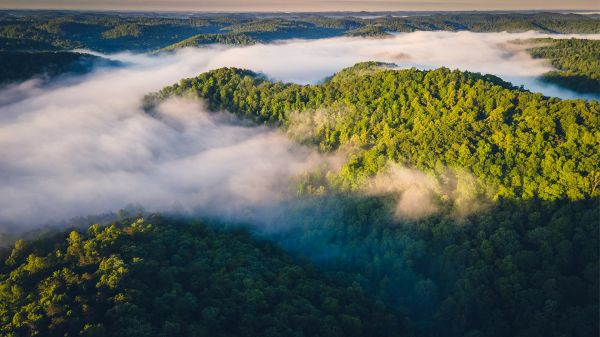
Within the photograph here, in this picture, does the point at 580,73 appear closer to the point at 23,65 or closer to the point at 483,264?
the point at 483,264

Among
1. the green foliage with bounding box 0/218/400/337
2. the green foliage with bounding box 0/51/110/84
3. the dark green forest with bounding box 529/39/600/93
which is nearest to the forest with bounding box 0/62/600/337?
the green foliage with bounding box 0/218/400/337

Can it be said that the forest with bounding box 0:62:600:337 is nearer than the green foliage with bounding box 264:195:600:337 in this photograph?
Yes

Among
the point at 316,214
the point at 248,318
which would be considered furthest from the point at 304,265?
the point at 248,318

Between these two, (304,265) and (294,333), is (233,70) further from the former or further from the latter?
(294,333)

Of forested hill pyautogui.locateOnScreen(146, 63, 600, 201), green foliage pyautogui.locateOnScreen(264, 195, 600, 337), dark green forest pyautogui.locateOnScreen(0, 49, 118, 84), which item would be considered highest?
dark green forest pyautogui.locateOnScreen(0, 49, 118, 84)

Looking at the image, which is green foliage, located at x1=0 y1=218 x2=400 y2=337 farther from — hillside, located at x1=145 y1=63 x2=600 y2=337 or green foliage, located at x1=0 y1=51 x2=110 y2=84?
green foliage, located at x1=0 y1=51 x2=110 y2=84

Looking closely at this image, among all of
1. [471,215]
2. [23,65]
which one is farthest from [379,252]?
[23,65]
